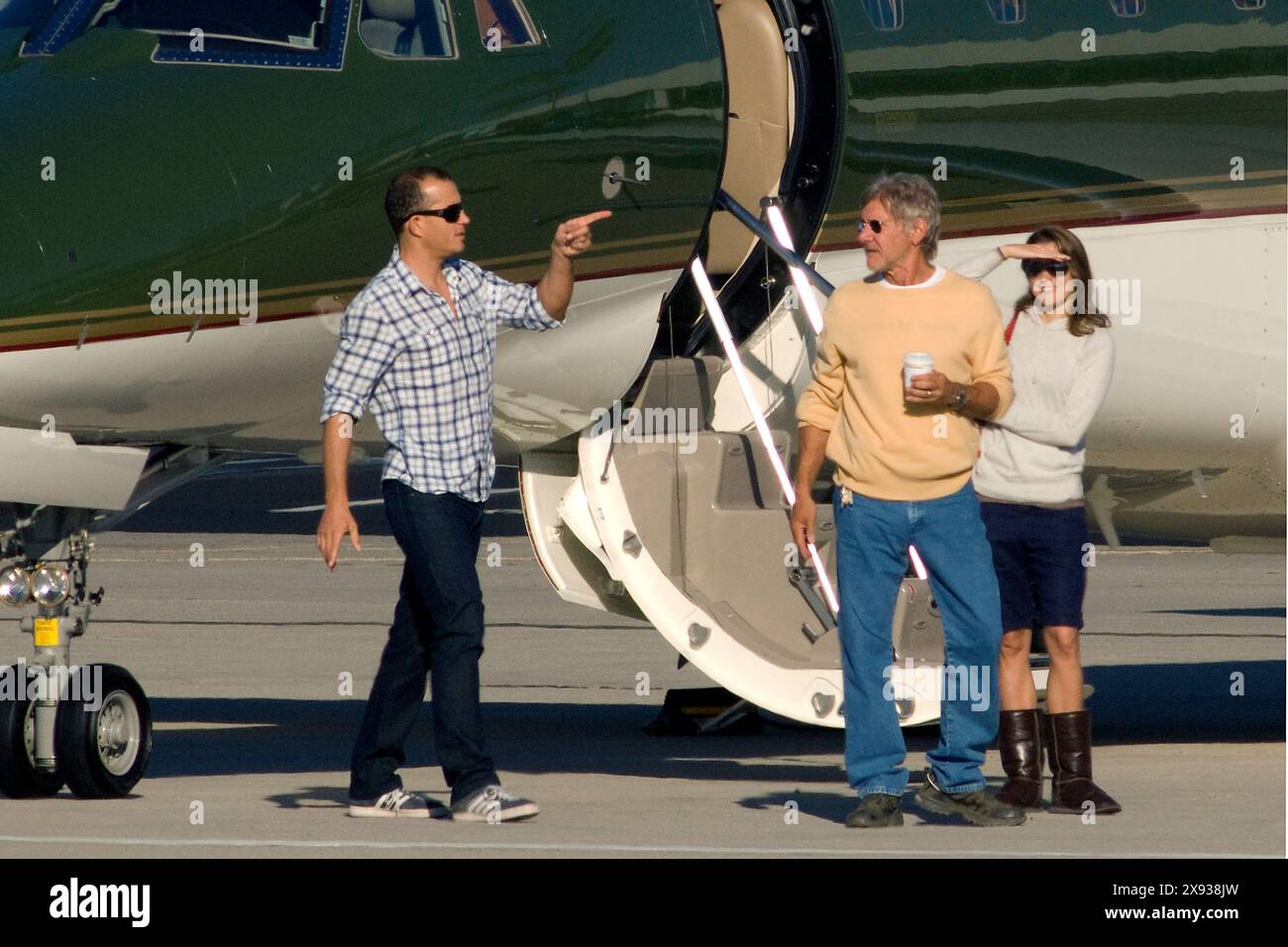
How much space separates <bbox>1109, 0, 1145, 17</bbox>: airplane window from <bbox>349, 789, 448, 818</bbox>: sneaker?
13.6 feet

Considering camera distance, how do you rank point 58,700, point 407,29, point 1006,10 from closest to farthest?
point 407,29 → point 58,700 → point 1006,10

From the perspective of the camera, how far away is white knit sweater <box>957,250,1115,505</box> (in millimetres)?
8984

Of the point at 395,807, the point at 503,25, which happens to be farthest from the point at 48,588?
the point at 503,25

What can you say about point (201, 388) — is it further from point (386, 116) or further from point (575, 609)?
point (575, 609)

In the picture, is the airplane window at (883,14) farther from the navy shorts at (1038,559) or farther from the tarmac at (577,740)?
the tarmac at (577,740)

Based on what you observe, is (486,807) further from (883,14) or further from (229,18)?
(883,14)

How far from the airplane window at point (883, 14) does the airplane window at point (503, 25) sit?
145 cm

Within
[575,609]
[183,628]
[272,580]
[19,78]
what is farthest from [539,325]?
[272,580]

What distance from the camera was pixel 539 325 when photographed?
29.6ft

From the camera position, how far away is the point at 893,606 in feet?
28.4

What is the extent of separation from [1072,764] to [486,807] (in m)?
2.03

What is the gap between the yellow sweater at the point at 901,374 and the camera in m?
8.49

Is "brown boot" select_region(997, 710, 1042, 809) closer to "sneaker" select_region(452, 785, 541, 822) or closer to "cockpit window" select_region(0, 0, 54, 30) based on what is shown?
"sneaker" select_region(452, 785, 541, 822)

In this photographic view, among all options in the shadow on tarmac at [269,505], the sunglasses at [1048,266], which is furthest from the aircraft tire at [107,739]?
the shadow on tarmac at [269,505]
